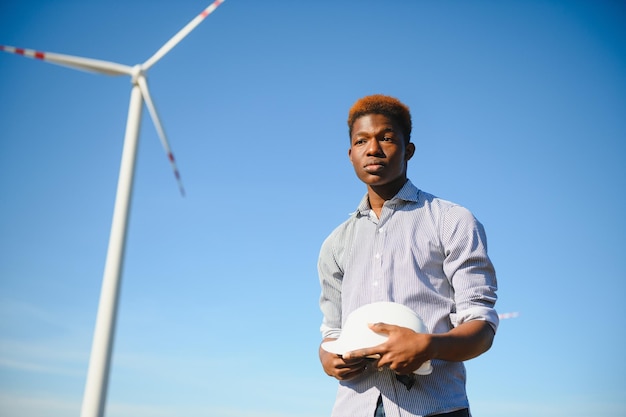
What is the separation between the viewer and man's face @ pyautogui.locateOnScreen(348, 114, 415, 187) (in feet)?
20.6

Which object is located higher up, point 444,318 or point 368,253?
point 368,253

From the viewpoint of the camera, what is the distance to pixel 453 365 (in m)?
5.23

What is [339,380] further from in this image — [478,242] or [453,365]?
[478,242]

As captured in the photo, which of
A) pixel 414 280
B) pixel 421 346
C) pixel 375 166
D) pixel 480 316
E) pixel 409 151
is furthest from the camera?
pixel 409 151

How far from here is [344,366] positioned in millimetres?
5301

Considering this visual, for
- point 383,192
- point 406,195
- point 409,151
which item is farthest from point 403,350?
point 409,151

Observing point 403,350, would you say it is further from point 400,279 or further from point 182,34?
point 182,34

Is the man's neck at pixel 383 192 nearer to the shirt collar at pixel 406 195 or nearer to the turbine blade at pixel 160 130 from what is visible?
the shirt collar at pixel 406 195

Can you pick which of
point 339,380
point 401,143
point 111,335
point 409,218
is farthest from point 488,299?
point 111,335

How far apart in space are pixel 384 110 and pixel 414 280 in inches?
84.7

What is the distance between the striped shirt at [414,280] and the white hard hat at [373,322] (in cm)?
38

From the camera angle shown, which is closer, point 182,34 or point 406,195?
point 406,195

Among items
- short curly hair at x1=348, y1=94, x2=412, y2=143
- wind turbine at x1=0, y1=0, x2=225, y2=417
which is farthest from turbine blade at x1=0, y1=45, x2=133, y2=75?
short curly hair at x1=348, y1=94, x2=412, y2=143

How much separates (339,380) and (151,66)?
27.6 feet
